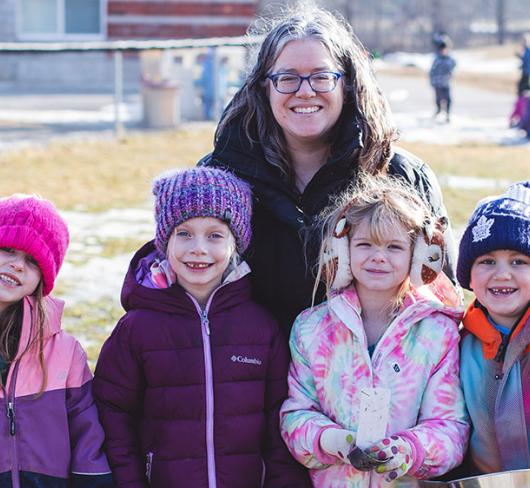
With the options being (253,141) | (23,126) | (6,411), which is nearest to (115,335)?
(6,411)

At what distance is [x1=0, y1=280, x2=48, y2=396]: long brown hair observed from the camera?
3154 millimetres

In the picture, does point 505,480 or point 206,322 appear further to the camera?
point 206,322

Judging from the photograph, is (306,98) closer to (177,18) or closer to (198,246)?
(198,246)

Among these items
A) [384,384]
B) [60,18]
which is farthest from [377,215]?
[60,18]

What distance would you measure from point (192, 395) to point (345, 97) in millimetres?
1193

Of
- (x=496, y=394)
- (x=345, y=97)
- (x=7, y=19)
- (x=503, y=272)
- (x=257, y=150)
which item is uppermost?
(x=7, y=19)

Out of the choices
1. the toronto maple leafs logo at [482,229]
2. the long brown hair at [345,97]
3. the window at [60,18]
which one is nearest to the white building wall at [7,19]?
the window at [60,18]

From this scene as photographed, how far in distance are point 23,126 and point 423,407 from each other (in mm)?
13523

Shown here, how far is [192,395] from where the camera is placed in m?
3.18

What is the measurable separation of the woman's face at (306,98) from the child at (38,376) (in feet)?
2.89

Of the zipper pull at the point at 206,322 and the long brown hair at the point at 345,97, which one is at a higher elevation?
the long brown hair at the point at 345,97

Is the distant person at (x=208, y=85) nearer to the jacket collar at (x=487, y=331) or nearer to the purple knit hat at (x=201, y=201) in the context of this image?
the purple knit hat at (x=201, y=201)

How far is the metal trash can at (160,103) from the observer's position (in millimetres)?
16297

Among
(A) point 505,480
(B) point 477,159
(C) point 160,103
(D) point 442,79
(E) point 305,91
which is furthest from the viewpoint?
(D) point 442,79
